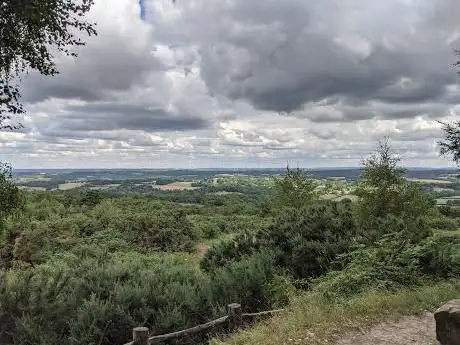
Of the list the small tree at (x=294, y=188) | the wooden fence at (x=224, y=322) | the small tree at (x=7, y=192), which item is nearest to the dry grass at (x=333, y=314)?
the wooden fence at (x=224, y=322)

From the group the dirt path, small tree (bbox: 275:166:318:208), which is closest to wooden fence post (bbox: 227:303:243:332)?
the dirt path

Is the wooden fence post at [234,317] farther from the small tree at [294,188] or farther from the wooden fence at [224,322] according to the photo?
the small tree at [294,188]

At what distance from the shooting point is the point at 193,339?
9758mm

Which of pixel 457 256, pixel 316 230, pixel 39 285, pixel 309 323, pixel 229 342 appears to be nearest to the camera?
pixel 229 342

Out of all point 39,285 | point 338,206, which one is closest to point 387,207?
point 338,206

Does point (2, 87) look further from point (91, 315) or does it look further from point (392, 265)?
point (392, 265)

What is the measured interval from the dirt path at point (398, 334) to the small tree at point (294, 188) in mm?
30698

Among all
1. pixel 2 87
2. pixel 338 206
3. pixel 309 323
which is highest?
pixel 2 87

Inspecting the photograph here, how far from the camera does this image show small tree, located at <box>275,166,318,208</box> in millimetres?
40781

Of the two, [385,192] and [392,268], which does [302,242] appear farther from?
[385,192]

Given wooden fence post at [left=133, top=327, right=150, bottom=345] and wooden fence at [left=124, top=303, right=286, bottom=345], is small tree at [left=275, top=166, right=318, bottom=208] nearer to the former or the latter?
wooden fence at [left=124, top=303, right=286, bottom=345]

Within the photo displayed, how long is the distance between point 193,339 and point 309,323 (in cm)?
258

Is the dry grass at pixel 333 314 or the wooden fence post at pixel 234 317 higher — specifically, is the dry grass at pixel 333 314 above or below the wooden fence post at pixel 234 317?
above

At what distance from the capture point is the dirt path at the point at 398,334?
8.13 meters
